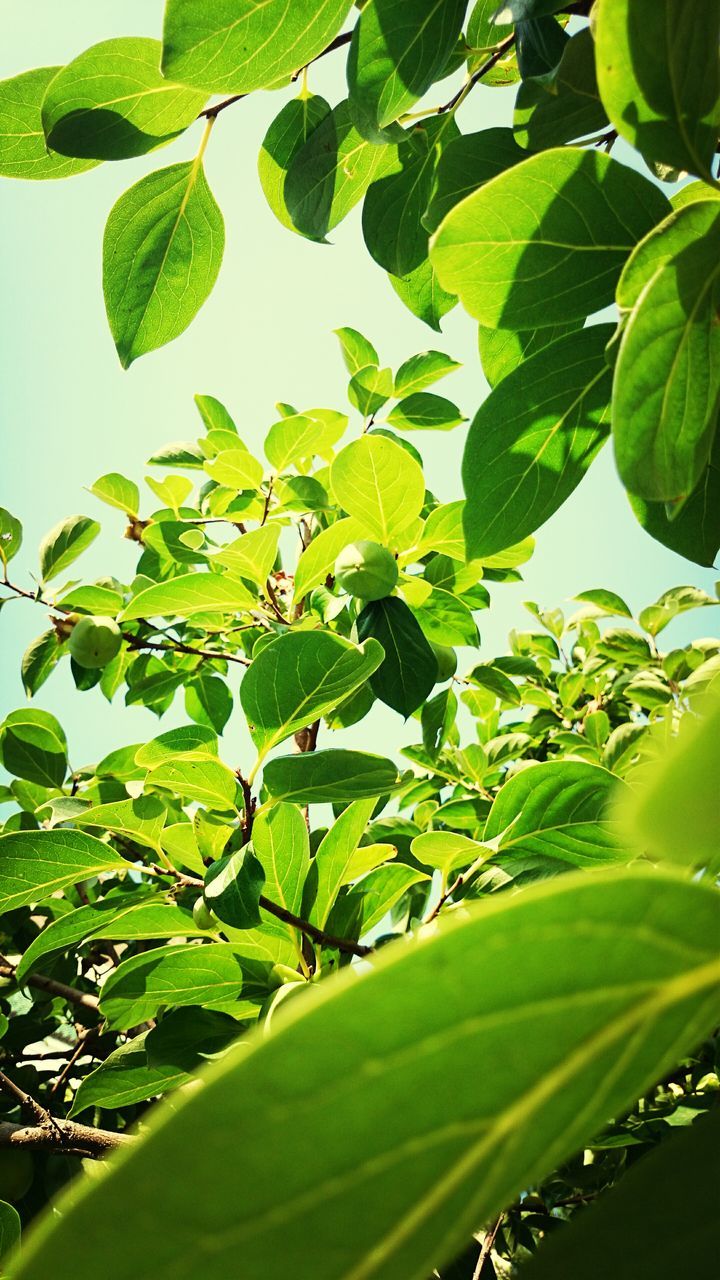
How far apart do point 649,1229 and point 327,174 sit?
2.27ft

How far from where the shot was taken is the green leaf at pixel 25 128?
58 cm

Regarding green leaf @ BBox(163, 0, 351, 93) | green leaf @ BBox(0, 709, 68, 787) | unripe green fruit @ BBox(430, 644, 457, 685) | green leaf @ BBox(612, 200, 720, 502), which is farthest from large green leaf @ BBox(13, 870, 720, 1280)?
green leaf @ BBox(0, 709, 68, 787)

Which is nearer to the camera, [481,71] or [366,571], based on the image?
[481,71]

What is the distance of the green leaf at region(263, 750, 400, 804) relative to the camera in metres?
0.62

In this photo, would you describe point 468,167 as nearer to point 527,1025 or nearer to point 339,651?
point 339,651

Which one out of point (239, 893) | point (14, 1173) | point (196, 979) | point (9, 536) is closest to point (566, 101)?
point (239, 893)

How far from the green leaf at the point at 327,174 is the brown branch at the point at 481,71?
0.06m

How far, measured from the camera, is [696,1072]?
3.79 feet

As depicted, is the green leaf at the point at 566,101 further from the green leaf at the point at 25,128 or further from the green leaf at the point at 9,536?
the green leaf at the point at 9,536

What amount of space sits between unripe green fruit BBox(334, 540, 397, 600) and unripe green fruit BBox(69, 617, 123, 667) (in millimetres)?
381

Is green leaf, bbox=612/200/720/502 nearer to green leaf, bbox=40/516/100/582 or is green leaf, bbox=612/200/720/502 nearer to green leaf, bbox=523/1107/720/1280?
green leaf, bbox=523/1107/720/1280

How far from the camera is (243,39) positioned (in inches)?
18.2

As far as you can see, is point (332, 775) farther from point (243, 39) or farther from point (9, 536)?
point (9, 536)

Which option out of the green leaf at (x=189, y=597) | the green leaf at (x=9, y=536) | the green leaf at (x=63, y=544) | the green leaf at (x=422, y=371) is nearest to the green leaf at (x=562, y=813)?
the green leaf at (x=189, y=597)
